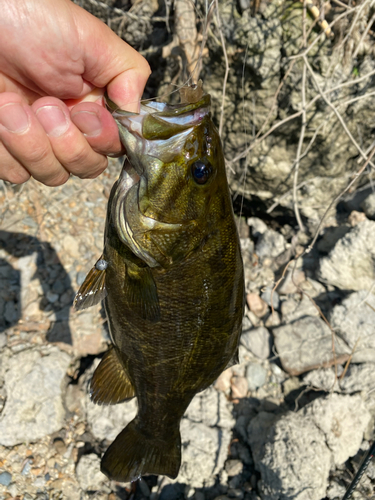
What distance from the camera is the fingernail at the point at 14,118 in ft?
4.82

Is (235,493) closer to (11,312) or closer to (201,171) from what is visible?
(11,312)

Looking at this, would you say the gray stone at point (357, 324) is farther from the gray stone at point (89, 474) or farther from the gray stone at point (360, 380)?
the gray stone at point (89, 474)

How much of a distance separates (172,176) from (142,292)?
57 centimetres

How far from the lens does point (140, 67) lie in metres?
1.80

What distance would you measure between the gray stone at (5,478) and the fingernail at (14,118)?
8.43ft

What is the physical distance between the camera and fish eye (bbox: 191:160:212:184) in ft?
4.83

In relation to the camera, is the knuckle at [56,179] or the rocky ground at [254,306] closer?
the knuckle at [56,179]

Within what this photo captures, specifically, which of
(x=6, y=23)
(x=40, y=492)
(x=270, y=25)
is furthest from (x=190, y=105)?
(x=40, y=492)

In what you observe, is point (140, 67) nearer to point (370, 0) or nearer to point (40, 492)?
point (370, 0)

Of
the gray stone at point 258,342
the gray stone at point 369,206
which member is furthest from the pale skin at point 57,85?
the gray stone at point 369,206

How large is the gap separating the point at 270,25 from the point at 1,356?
12.1 feet

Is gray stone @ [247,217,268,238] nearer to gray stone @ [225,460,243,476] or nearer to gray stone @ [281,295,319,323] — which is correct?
A: gray stone @ [281,295,319,323]

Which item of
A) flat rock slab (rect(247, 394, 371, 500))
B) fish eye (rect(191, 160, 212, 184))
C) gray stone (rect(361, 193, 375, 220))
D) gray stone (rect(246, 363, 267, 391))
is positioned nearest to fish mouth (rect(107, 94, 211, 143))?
fish eye (rect(191, 160, 212, 184))

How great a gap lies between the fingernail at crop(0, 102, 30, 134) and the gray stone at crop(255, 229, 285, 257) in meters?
3.13
